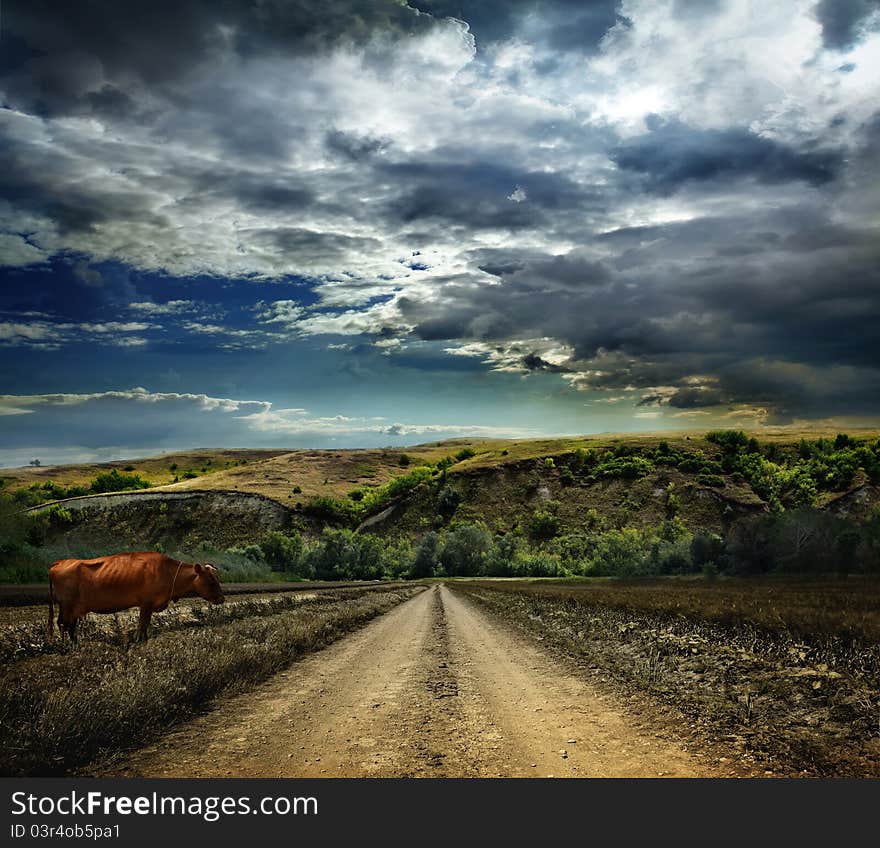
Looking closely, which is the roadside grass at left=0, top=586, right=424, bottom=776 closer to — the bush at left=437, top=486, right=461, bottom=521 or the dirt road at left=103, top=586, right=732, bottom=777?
the dirt road at left=103, top=586, right=732, bottom=777

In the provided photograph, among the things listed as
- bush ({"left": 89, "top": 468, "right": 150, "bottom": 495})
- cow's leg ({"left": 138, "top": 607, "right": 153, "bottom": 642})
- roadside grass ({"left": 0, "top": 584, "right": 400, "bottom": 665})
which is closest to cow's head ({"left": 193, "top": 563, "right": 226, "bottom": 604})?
cow's leg ({"left": 138, "top": 607, "right": 153, "bottom": 642})

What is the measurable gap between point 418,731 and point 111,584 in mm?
6279

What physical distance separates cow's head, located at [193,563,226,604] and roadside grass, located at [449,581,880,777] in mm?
9459

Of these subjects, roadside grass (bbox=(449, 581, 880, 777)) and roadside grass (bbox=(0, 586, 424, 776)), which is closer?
roadside grass (bbox=(0, 586, 424, 776))

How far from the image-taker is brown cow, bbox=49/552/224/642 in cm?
1084

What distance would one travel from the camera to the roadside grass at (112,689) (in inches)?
313

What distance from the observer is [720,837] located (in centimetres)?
620

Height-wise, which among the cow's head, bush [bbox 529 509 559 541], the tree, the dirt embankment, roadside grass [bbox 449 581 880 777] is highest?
the cow's head

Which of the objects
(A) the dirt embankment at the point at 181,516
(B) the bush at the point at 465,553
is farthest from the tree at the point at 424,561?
(A) the dirt embankment at the point at 181,516

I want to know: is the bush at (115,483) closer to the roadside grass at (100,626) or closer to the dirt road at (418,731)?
the roadside grass at (100,626)

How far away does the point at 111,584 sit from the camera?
430 inches

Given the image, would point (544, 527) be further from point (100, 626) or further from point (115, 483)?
point (100, 626)

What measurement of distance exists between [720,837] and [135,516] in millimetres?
168878

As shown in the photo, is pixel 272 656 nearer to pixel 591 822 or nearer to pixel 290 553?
pixel 591 822
